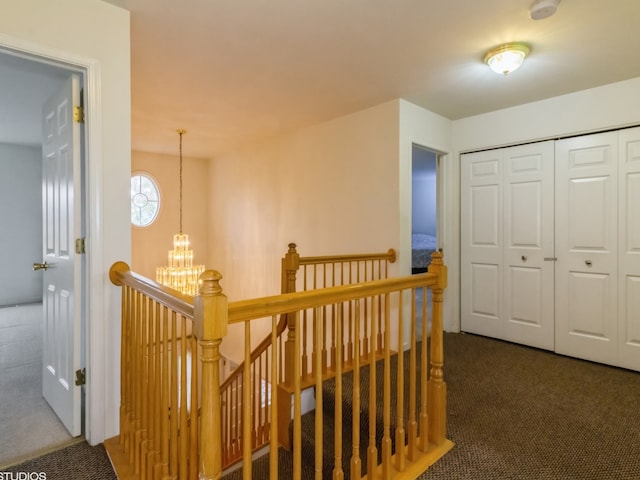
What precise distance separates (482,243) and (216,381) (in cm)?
323

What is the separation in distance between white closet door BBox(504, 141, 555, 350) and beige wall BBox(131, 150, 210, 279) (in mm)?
4698

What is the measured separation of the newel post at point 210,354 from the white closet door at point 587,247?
318cm

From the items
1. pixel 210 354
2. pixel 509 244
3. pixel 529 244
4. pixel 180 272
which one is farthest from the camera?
pixel 180 272

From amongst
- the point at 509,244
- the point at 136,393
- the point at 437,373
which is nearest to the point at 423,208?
the point at 509,244

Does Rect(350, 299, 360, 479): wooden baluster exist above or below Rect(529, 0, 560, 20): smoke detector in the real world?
below

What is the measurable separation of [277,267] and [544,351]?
121 inches

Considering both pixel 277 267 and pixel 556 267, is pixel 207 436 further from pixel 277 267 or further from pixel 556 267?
pixel 277 267

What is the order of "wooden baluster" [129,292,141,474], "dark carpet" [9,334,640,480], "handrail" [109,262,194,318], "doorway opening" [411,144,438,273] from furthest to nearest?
"doorway opening" [411,144,438,273], "dark carpet" [9,334,640,480], "wooden baluster" [129,292,141,474], "handrail" [109,262,194,318]

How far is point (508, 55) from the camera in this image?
2.22 metres

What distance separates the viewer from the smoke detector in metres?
1.75

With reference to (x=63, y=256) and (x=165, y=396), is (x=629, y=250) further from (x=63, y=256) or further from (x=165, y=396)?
(x=63, y=256)

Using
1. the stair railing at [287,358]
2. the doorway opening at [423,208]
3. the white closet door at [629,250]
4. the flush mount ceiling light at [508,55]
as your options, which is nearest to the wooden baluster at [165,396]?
the stair railing at [287,358]

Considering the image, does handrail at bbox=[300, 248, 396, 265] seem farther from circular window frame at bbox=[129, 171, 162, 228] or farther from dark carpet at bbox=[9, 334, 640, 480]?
circular window frame at bbox=[129, 171, 162, 228]

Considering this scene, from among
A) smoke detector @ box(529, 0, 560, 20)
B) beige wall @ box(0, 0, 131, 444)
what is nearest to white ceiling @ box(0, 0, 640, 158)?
smoke detector @ box(529, 0, 560, 20)
